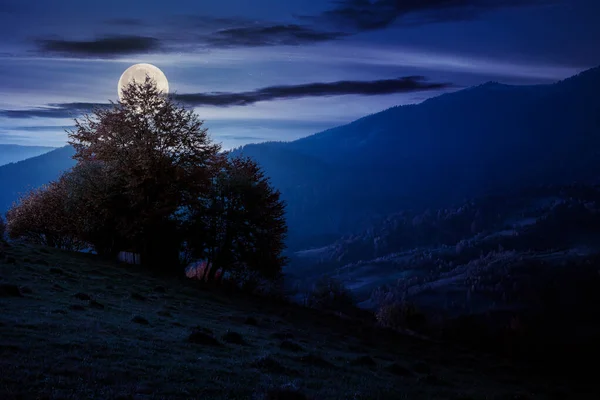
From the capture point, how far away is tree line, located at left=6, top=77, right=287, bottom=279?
47531 mm

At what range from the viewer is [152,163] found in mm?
47812

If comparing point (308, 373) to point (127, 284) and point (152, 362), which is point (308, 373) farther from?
point (127, 284)

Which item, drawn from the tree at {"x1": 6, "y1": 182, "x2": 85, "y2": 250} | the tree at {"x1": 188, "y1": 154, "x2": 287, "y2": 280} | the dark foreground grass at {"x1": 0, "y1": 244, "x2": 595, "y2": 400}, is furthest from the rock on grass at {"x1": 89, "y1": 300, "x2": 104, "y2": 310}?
the tree at {"x1": 6, "y1": 182, "x2": 85, "y2": 250}

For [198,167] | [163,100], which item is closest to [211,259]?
[198,167]

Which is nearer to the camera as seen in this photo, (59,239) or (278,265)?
(278,265)

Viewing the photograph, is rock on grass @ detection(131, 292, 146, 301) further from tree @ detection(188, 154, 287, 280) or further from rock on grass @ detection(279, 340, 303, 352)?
tree @ detection(188, 154, 287, 280)

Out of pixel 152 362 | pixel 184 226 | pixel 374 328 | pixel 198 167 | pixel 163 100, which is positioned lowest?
pixel 374 328

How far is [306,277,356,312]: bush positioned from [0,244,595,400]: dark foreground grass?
37.8m

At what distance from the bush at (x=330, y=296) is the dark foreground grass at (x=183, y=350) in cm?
3778

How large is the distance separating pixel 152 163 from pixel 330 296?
4286 cm

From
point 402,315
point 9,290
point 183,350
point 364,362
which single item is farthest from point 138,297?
point 402,315

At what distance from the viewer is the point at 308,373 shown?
18.6 metres

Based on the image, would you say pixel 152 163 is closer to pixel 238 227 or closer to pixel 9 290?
pixel 238 227

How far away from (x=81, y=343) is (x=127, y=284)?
18558mm
